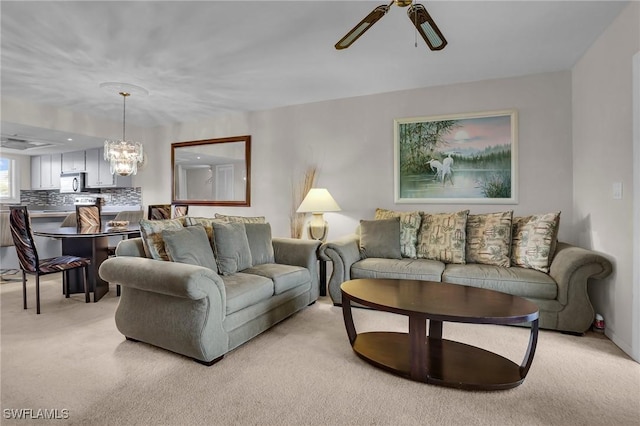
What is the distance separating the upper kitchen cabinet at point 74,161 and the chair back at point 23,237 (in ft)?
12.8

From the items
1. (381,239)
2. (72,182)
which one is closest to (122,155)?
(72,182)

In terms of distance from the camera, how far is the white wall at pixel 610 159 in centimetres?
238

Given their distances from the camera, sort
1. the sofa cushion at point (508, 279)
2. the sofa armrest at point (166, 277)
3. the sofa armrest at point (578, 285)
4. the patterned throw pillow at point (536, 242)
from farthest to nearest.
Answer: the patterned throw pillow at point (536, 242) → the sofa cushion at point (508, 279) → the sofa armrest at point (578, 285) → the sofa armrest at point (166, 277)

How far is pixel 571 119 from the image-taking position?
344 cm

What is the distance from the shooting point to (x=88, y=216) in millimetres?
3965

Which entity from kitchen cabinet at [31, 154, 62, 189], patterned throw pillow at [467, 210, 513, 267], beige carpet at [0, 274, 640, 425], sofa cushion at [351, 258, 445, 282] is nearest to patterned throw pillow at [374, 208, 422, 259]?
sofa cushion at [351, 258, 445, 282]

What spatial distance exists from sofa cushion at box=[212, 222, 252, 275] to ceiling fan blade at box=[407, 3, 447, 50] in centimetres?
208

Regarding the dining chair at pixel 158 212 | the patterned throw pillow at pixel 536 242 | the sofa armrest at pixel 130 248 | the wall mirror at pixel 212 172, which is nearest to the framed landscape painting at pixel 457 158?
the patterned throw pillow at pixel 536 242

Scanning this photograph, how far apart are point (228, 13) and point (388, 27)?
121 centimetres

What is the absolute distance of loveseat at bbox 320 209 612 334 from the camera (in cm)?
265

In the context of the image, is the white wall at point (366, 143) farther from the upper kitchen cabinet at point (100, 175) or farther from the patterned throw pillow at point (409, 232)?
the upper kitchen cabinet at point (100, 175)

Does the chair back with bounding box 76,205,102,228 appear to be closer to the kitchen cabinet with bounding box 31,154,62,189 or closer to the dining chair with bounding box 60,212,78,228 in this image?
the dining chair with bounding box 60,212,78,228

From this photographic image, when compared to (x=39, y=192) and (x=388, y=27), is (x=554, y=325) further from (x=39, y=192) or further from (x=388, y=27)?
(x=39, y=192)

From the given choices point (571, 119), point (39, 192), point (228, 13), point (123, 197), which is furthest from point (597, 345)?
point (39, 192)
